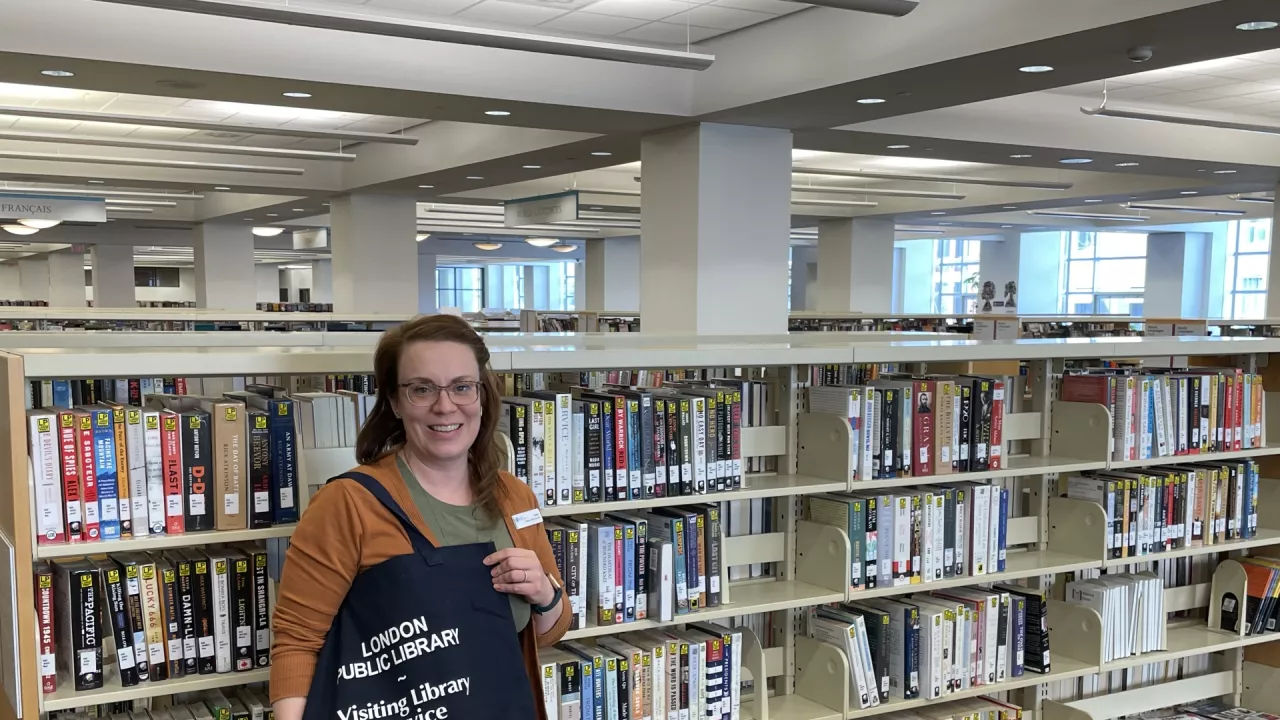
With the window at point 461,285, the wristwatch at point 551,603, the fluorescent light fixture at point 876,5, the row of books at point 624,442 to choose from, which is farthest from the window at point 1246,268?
the window at point 461,285

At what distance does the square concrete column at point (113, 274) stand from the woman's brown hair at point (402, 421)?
2006 centimetres

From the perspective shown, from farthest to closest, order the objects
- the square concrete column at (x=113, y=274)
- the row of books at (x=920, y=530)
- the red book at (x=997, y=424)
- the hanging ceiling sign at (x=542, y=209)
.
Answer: the square concrete column at (x=113, y=274) → the hanging ceiling sign at (x=542, y=209) → the red book at (x=997, y=424) → the row of books at (x=920, y=530)

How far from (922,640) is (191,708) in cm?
205

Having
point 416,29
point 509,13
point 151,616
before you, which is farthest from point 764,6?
point 151,616

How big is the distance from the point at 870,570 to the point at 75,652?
2.08m

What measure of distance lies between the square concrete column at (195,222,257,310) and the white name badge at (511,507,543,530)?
573 inches

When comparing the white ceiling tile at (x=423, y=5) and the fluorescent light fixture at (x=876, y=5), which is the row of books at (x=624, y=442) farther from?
the white ceiling tile at (x=423, y=5)

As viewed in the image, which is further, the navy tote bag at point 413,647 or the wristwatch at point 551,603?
the wristwatch at point 551,603

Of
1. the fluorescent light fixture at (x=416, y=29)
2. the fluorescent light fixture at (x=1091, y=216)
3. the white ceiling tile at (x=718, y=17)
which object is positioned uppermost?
the white ceiling tile at (x=718, y=17)

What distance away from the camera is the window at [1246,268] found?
61.1 feet

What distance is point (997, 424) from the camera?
331 cm

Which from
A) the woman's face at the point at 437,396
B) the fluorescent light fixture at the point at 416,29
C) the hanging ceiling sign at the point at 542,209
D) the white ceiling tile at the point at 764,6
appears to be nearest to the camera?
the woman's face at the point at 437,396

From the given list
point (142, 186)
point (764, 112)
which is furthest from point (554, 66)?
point (142, 186)

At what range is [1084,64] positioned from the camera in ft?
16.9
